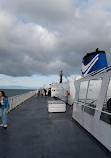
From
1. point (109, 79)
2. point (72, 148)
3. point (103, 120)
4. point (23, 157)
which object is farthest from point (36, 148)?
point (109, 79)

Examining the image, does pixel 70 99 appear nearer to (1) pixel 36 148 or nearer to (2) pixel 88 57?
(2) pixel 88 57

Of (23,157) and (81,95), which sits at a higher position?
(81,95)

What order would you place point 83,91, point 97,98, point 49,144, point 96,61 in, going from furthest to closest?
point 96,61
point 83,91
point 97,98
point 49,144

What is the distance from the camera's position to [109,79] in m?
5.06

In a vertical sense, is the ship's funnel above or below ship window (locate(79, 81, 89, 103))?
above

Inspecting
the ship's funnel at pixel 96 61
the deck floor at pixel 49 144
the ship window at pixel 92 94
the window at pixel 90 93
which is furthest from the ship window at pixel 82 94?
the deck floor at pixel 49 144

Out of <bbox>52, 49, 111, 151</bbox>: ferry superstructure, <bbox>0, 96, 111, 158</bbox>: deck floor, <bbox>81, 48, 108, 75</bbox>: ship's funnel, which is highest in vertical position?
<bbox>81, 48, 108, 75</bbox>: ship's funnel

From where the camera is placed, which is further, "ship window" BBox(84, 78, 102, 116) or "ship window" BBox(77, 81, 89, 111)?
"ship window" BBox(77, 81, 89, 111)

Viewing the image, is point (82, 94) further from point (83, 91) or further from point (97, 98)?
point (97, 98)

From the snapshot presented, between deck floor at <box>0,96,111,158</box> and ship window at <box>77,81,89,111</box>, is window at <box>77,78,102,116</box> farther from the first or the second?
deck floor at <box>0,96,111,158</box>

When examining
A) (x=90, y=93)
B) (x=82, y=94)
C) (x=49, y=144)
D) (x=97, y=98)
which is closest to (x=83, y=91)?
(x=82, y=94)

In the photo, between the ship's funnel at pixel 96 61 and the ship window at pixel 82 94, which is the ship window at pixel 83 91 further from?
the ship's funnel at pixel 96 61

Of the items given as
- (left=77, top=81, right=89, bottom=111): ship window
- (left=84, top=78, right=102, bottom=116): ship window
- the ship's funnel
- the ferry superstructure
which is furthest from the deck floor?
the ship's funnel

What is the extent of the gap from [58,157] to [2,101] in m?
4.11
